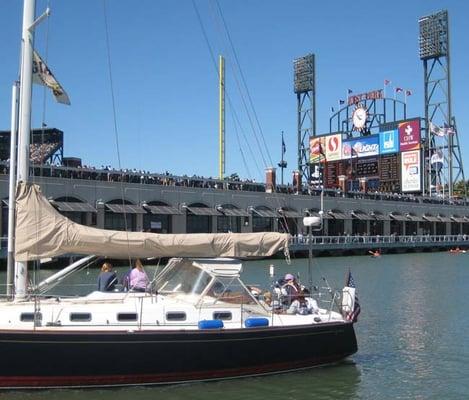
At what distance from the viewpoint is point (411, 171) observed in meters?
98.9

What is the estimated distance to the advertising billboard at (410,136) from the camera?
9719cm

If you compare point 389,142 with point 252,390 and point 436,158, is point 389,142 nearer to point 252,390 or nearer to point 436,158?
point 436,158

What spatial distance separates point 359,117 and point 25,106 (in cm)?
9542

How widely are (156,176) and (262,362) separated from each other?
53.8 metres

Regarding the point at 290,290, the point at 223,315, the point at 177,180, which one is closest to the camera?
the point at 223,315

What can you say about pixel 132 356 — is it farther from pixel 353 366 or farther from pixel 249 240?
pixel 353 366

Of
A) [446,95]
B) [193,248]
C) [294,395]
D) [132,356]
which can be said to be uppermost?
[446,95]

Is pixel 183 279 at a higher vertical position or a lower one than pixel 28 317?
higher

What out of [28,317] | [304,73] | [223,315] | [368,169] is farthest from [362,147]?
[28,317]

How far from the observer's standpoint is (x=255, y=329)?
1427 cm

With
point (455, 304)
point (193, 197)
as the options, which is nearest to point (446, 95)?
point (193, 197)

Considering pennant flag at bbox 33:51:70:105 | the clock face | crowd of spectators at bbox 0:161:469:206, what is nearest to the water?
pennant flag at bbox 33:51:70:105

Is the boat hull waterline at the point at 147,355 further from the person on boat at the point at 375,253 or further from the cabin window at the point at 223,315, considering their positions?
the person on boat at the point at 375,253

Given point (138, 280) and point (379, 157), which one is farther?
point (379, 157)
